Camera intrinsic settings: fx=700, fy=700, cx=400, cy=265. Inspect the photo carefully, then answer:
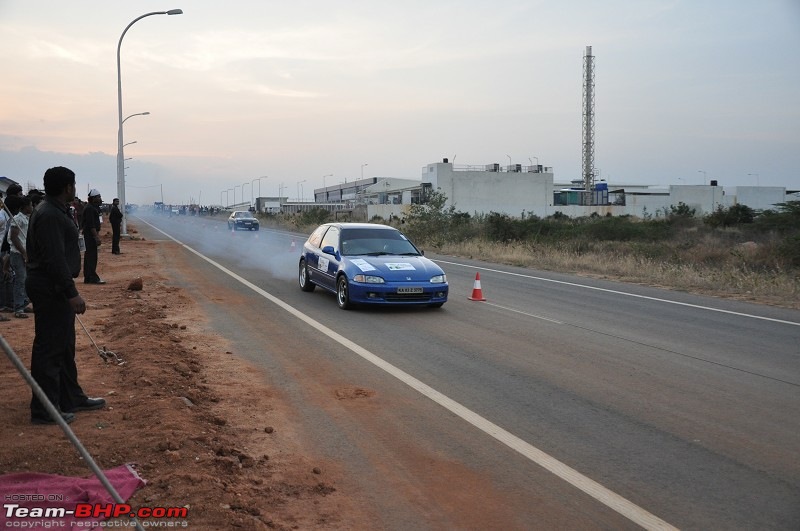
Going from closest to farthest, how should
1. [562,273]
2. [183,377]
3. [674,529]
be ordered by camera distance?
[674,529], [183,377], [562,273]

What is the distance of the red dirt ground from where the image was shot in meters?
4.23

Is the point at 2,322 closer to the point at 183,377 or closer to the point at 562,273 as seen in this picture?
the point at 183,377

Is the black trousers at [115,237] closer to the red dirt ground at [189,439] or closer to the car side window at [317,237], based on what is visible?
the car side window at [317,237]

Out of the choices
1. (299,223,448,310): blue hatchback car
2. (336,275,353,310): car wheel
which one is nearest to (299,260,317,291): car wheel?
(299,223,448,310): blue hatchback car

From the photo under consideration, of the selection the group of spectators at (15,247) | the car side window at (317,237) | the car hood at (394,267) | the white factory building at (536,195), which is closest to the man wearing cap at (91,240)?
the group of spectators at (15,247)

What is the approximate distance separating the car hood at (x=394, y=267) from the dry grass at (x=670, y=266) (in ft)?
24.3

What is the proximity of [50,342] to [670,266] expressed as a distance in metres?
18.9

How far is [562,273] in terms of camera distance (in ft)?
69.7

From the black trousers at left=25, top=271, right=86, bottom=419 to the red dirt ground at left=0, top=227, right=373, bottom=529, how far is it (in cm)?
23

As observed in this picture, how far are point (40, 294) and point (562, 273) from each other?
1739cm

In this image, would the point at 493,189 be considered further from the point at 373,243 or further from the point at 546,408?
the point at 546,408

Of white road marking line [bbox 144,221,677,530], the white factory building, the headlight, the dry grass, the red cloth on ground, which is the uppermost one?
the white factory building

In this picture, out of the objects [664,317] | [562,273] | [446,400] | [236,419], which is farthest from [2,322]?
[562,273]

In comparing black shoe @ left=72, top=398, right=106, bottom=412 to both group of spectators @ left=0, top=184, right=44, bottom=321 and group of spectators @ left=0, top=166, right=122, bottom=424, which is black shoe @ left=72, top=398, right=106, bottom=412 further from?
group of spectators @ left=0, top=184, right=44, bottom=321
